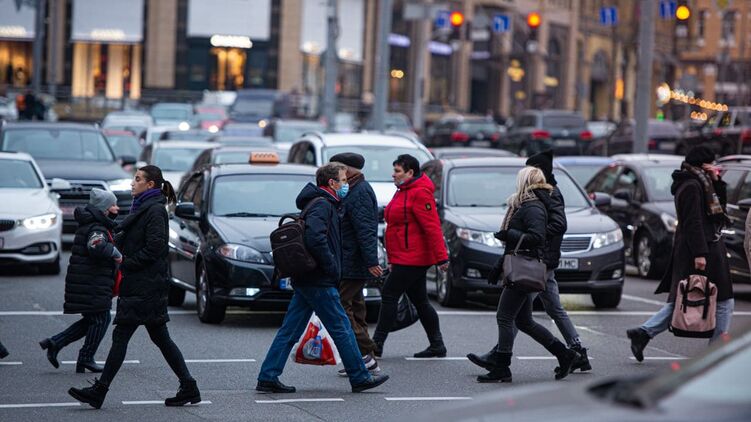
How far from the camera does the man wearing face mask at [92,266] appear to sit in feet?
37.5

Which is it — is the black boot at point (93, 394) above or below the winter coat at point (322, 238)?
below

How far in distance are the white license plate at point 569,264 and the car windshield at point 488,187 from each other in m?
1.28

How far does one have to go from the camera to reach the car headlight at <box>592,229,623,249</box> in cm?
1644

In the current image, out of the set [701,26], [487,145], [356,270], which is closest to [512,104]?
[701,26]

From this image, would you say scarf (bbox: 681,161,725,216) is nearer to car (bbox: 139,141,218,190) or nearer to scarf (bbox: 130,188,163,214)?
scarf (bbox: 130,188,163,214)

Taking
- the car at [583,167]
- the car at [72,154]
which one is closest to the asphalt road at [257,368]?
the car at [72,154]

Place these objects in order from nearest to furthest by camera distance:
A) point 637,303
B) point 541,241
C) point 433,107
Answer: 1. point 541,241
2. point 637,303
3. point 433,107

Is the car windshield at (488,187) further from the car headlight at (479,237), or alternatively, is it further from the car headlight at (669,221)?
the car headlight at (669,221)

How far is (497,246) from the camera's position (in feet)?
53.4

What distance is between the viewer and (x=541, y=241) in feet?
36.8

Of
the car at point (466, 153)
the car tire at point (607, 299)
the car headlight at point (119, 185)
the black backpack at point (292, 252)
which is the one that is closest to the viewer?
the black backpack at point (292, 252)

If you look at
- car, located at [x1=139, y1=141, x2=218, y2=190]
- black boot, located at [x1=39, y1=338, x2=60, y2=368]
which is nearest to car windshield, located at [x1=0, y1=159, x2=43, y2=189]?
car, located at [x1=139, y1=141, x2=218, y2=190]

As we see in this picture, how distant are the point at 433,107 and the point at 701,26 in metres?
Result: 42.7

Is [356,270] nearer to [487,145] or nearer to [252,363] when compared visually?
[252,363]
